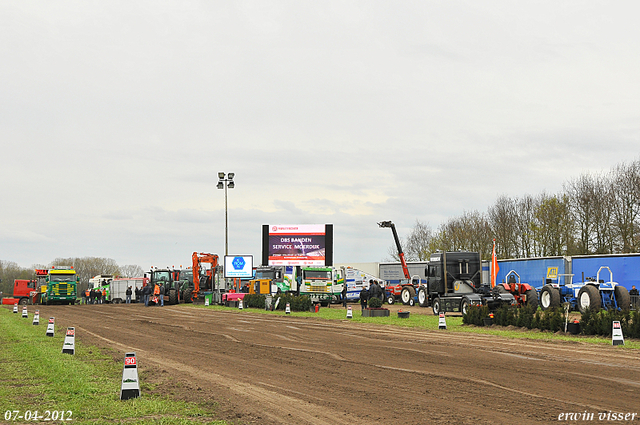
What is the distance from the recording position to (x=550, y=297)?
24250 mm

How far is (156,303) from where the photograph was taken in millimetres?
46719

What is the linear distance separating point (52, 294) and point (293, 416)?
49913mm

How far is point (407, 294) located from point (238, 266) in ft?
52.4

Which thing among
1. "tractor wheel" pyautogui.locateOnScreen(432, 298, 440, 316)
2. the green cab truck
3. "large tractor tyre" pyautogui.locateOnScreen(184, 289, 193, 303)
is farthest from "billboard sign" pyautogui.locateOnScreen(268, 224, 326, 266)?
"tractor wheel" pyautogui.locateOnScreen(432, 298, 440, 316)

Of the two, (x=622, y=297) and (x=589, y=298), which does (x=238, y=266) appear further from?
(x=589, y=298)

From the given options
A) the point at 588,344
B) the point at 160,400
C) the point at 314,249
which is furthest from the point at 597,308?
the point at 314,249

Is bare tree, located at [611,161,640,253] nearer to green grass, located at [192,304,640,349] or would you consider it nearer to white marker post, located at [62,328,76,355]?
green grass, located at [192,304,640,349]

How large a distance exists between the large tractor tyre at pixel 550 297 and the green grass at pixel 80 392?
17.5 meters

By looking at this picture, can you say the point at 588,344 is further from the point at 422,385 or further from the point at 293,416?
the point at 293,416

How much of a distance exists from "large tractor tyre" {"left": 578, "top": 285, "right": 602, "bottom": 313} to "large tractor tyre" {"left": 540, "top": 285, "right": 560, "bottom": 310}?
1.28 meters

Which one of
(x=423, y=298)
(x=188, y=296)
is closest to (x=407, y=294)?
(x=423, y=298)

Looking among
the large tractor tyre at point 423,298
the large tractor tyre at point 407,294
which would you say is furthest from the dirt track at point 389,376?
the large tractor tyre at point 407,294

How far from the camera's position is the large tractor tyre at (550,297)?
24.0 meters

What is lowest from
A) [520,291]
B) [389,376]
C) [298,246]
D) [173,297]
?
[173,297]
